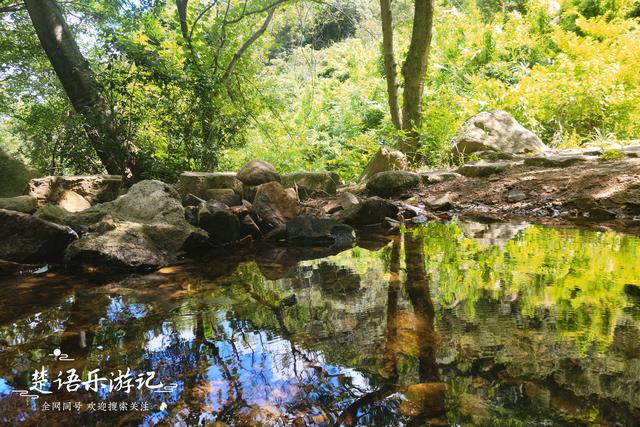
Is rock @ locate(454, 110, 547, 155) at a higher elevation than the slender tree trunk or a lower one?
higher

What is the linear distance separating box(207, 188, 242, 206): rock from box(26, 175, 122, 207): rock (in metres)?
1.37

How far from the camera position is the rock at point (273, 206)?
492 cm

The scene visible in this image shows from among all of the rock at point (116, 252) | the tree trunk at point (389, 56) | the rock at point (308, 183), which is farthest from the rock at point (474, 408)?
the tree trunk at point (389, 56)

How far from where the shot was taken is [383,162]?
702 centimetres

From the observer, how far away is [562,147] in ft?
23.7

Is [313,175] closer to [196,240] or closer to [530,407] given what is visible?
[196,240]

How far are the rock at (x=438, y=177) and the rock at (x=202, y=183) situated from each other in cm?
275

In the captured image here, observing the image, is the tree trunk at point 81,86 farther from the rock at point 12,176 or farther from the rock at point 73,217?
the rock at point 73,217

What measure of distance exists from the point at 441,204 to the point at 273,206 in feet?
7.01

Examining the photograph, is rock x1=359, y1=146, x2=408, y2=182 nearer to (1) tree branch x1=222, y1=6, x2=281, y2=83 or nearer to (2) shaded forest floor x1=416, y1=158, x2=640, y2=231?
(2) shaded forest floor x1=416, y1=158, x2=640, y2=231

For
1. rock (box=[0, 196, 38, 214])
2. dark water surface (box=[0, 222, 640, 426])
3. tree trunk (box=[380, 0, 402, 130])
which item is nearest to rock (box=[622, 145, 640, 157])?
dark water surface (box=[0, 222, 640, 426])

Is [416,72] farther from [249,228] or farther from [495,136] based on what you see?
[249,228]

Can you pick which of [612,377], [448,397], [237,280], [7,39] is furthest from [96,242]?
[7,39]

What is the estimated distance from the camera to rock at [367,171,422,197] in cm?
605
